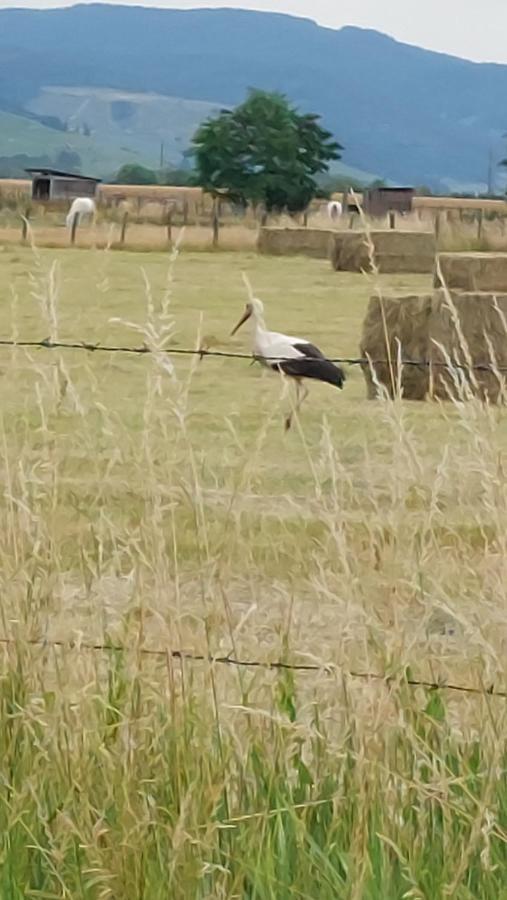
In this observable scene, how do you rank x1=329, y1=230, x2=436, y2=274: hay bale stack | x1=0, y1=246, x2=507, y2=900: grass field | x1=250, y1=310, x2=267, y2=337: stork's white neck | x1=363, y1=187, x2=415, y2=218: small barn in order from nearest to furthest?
x1=0, y1=246, x2=507, y2=900: grass field → x1=250, y1=310, x2=267, y2=337: stork's white neck → x1=329, y1=230, x2=436, y2=274: hay bale stack → x1=363, y1=187, x2=415, y2=218: small barn

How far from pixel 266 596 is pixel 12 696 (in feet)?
7.04

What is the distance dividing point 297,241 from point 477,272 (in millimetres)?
15768

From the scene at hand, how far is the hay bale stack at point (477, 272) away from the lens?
15.1 metres

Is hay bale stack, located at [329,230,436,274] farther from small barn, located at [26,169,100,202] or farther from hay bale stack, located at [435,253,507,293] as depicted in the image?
small barn, located at [26,169,100,202]

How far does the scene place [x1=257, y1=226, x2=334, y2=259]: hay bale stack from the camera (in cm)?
3050

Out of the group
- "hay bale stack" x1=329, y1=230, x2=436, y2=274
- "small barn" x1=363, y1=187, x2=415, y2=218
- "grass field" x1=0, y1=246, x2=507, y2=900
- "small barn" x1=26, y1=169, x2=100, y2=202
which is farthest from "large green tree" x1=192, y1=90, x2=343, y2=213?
"grass field" x1=0, y1=246, x2=507, y2=900

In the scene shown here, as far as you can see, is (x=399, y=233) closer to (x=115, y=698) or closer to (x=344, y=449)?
(x=344, y=449)

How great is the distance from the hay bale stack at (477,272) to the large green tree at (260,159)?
3418 centimetres

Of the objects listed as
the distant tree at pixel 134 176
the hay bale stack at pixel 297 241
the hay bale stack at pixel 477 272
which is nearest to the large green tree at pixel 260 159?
the hay bale stack at pixel 297 241

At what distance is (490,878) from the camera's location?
2582 millimetres

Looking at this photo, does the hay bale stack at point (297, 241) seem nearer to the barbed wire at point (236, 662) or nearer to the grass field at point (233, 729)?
the grass field at point (233, 729)

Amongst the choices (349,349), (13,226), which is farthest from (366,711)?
(13,226)

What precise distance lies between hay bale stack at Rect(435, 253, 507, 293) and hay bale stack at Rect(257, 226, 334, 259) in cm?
1533

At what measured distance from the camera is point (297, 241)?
101ft
